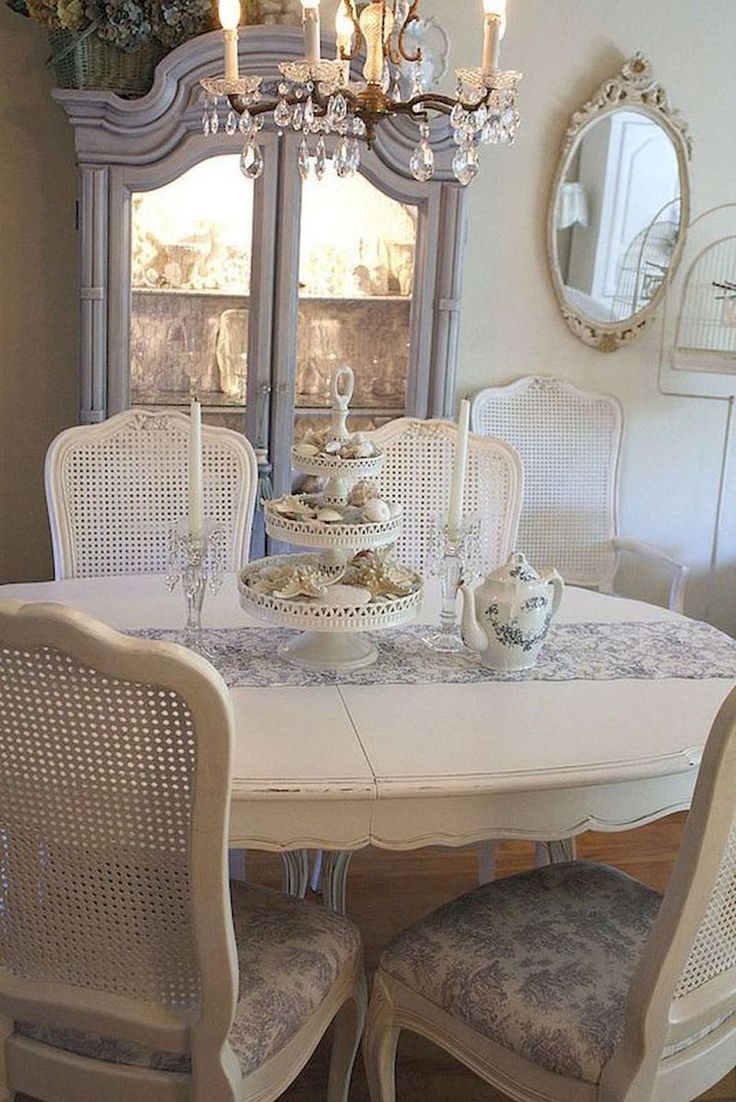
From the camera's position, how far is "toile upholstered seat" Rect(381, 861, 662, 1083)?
158cm

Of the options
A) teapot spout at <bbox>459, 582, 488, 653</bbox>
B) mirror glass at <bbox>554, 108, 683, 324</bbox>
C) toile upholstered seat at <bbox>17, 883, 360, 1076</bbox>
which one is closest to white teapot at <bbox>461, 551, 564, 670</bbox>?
teapot spout at <bbox>459, 582, 488, 653</bbox>

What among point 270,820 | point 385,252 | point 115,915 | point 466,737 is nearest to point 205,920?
point 115,915

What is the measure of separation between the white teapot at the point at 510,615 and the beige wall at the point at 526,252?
1.85 meters

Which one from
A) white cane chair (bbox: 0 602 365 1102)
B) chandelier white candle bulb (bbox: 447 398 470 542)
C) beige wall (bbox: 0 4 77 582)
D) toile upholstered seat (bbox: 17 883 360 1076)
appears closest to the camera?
white cane chair (bbox: 0 602 365 1102)

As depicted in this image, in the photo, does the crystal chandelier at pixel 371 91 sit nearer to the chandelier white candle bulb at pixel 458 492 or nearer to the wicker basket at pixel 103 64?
the chandelier white candle bulb at pixel 458 492

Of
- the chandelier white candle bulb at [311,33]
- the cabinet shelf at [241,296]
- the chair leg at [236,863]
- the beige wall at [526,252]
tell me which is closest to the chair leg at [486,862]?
the chair leg at [236,863]

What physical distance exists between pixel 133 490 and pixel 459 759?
1.19m

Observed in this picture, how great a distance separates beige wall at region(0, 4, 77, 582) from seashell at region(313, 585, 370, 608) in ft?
5.97

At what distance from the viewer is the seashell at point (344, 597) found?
1856 mm

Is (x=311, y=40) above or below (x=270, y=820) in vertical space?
above

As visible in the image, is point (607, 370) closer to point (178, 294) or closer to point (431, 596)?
point (178, 294)

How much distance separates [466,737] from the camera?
174 cm

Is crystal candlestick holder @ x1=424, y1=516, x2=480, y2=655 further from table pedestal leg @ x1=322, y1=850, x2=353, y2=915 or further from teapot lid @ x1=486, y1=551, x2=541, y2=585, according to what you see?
table pedestal leg @ x1=322, y1=850, x2=353, y2=915

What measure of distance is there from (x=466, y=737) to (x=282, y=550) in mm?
1618
